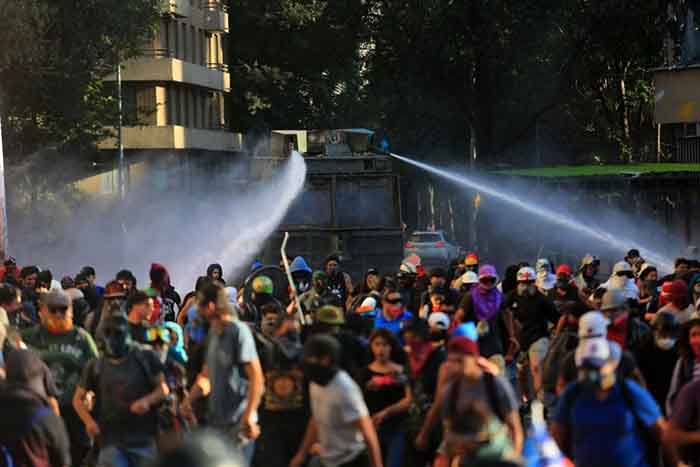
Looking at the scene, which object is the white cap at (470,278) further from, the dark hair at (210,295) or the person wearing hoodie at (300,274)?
the dark hair at (210,295)

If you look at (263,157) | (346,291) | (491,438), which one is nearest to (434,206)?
(263,157)

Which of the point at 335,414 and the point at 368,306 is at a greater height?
the point at 368,306

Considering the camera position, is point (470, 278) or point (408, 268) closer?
point (470, 278)

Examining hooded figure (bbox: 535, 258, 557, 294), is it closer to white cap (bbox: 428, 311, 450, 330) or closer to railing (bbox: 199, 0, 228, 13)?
white cap (bbox: 428, 311, 450, 330)

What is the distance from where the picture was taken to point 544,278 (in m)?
17.4

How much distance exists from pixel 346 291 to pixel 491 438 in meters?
11.1

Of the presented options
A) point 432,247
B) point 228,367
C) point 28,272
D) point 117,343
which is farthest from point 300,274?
point 432,247

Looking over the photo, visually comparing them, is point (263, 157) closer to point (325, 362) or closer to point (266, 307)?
point (266, 307)

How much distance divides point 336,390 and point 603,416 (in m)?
1.38

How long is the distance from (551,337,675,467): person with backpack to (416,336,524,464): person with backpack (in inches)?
9.7

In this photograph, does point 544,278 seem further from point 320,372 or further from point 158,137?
point 158,137

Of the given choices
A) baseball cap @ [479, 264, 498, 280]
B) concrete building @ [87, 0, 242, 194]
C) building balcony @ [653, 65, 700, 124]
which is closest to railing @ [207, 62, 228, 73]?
concrete building @ [87, 0, 242, 194]

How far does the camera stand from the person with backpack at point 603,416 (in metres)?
9.14

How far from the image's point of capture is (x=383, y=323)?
43.2ft
